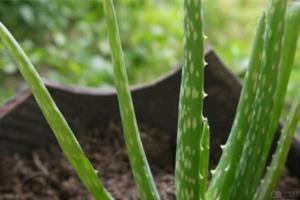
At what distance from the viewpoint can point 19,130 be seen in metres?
0.72

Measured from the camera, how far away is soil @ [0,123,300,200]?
0.69 meters

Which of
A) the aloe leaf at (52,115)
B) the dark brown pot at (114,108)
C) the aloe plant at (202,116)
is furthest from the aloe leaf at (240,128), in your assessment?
the dark brown pot at (114,108)

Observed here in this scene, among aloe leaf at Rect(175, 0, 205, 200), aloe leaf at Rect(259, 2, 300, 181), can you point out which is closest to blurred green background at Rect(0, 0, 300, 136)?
aloe leaf at Rect(259, 2, 300, 181)

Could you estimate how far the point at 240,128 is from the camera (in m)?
0.49

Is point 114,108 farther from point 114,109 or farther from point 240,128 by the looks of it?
point 240,128

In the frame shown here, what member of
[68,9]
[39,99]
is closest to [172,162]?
[39,99]

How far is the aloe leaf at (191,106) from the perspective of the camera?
39 cm

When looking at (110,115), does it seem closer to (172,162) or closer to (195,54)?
(172,162)

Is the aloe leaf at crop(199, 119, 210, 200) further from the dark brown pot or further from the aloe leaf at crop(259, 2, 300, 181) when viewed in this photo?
the dark brown pot

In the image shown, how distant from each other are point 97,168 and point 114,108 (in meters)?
0.10

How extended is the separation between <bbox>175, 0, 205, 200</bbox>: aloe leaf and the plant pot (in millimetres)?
283

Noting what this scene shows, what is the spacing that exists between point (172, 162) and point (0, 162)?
257 mm

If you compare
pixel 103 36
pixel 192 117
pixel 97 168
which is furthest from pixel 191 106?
pixel 103 36

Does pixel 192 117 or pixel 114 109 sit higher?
pixel 192 117
